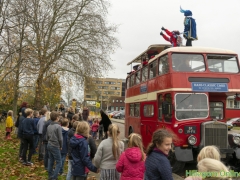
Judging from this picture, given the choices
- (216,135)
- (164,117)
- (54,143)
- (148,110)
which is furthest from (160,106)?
(54,143)

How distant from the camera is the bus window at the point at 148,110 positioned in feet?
36.6

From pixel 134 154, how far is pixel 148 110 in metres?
7.70

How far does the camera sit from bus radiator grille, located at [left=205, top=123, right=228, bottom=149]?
8.80 meters

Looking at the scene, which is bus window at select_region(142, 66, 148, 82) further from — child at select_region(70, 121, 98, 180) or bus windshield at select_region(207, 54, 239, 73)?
child at select_region(70, 121, 98, 180)

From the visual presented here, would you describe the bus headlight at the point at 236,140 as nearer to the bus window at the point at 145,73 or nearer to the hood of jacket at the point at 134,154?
the bus window at the point at 145,73

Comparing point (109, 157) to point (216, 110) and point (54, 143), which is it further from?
point (216, 110)

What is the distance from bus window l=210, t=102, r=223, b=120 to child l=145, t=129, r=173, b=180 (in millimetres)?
6923

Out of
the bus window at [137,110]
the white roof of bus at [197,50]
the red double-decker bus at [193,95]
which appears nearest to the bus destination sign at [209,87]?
the red double-decker bus at [193,95]

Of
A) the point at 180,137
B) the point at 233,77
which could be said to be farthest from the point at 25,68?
the point at 233,77

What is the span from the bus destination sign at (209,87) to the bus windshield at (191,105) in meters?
0.20

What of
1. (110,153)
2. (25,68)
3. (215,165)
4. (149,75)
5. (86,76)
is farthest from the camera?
(86,76)

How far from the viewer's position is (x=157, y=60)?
1077cm

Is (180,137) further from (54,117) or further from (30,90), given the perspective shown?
(30,90)

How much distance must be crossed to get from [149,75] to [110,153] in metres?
7.65
